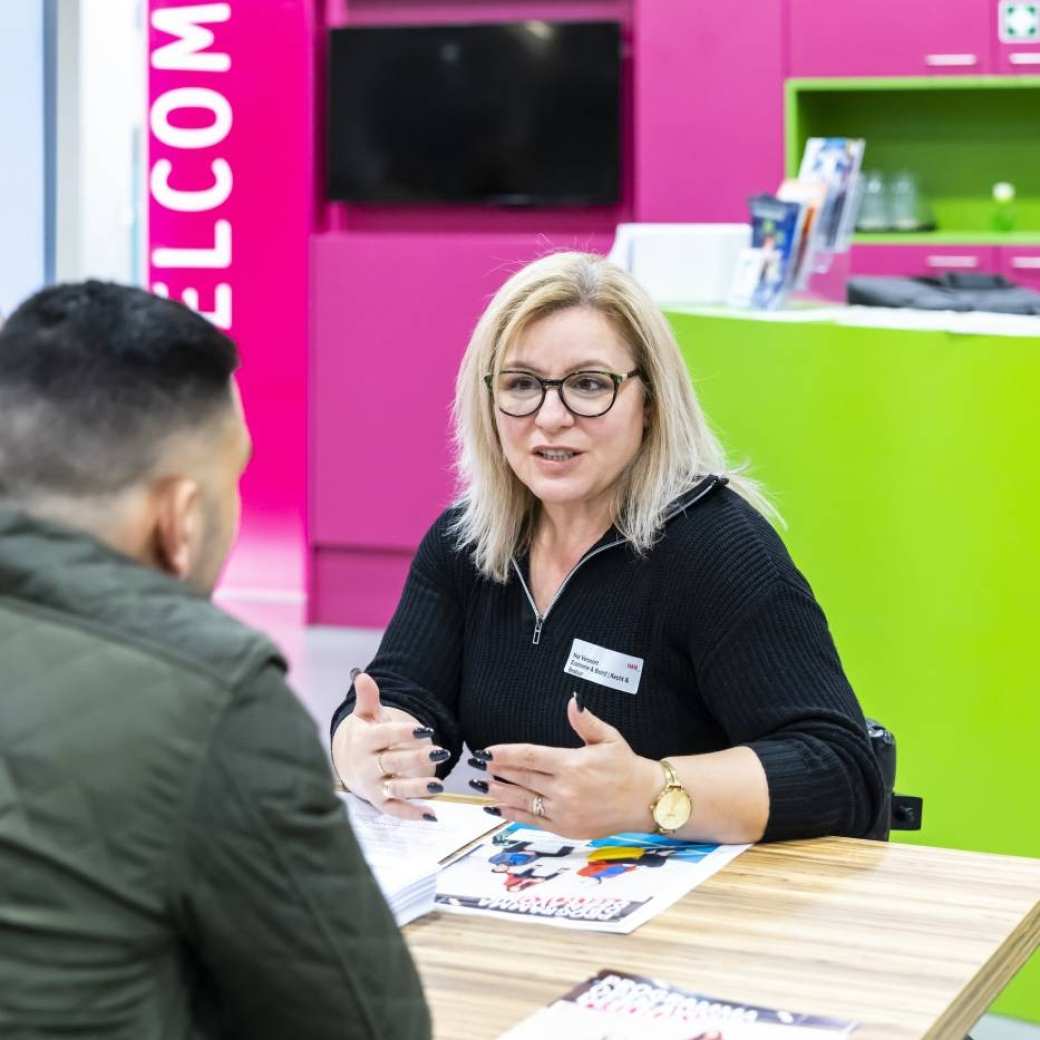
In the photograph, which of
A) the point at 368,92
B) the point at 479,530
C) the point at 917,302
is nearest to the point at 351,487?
the point at 368,92

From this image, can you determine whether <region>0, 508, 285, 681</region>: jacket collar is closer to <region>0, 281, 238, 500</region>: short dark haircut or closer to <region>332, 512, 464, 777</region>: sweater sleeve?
<region>0, 281, 238, 500</region>: short dark haircut

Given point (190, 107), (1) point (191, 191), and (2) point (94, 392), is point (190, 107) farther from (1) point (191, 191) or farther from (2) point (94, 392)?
(2) point (94, 392)

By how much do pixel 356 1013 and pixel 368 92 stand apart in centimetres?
597

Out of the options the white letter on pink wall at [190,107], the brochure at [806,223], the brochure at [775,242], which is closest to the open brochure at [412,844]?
the brochure at [775,242]

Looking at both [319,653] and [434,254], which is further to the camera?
[434,254]

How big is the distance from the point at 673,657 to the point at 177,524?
1.14 metres

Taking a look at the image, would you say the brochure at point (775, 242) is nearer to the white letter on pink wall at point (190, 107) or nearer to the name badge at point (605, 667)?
the name badge at point (605, 667)

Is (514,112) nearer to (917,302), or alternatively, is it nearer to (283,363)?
(283,363)

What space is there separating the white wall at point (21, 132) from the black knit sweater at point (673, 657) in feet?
6.50

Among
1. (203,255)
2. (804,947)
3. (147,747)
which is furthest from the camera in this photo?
(203,255)

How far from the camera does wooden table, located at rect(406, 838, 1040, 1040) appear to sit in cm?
139

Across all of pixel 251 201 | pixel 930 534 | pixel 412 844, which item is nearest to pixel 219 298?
pixel 251 201

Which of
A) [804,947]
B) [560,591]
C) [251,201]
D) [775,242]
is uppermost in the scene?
[251,201]

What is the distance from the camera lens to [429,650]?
7.36 ft
